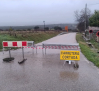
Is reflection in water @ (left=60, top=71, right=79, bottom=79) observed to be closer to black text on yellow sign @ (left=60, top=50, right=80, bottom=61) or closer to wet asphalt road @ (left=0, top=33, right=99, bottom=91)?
wet asphalt road @ (left=0, top=33, right=99, bottom=91)

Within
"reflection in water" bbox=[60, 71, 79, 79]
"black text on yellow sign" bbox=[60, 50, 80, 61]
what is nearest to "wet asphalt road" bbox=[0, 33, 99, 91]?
"reflection in water" bbox=[60, 71, 79, 79]

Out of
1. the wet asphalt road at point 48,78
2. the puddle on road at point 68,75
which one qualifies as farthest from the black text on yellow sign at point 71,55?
the puddle on road at point 68,75

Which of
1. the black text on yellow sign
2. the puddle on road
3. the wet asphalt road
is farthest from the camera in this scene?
the black text on yellow sign

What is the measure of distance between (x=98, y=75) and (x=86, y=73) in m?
0.58

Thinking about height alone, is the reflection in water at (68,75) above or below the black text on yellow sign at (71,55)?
below

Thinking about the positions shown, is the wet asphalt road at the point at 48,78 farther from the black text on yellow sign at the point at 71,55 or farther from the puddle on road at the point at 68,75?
the black text on yellow sign at the point at 71,55

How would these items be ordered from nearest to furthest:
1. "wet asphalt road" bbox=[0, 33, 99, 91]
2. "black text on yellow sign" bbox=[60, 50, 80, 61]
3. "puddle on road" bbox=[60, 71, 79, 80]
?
"wet asphalt road" bbox=[0, 33, 99, 91], "puddle on road" bbox=[60, 71, 79, 80], "black text on yellow sign" bbox=[60, 50, 80, 61]

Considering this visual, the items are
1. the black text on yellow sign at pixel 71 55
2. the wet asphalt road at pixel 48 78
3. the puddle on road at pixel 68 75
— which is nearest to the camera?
the wet asphalt road at pixel 48 78

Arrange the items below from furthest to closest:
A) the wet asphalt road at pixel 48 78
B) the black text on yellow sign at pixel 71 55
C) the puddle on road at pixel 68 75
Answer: the black text on yellow sign at pixel 71 55 → the puddle on road at pixel 68 75 → the wet asphalt road at pixel 48 78

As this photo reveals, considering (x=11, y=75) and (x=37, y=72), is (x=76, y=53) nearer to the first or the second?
(x=37, y=72)

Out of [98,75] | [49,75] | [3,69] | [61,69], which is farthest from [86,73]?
[3,69]

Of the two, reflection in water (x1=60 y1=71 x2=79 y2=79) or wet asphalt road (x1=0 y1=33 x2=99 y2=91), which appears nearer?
wet asphalt road (x1=0 y1=33 x2=99 y2=91)

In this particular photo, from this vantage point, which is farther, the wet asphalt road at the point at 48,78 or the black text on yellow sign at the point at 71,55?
the black text on yellow sign at the point at 71,55

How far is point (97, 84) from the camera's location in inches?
224
